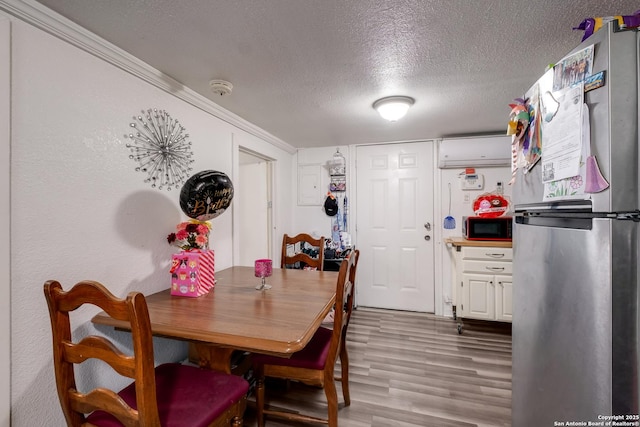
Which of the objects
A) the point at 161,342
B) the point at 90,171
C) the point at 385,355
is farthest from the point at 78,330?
the point at 385,355

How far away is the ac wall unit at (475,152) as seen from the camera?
295cm

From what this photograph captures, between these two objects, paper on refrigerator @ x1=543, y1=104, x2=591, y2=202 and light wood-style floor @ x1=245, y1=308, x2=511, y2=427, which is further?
light wood-style floor @ x1=245, y1=308, x2=511, y2=427

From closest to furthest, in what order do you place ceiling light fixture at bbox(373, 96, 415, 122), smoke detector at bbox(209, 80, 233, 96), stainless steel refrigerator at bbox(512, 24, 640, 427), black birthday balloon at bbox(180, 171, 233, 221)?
stainless steel refrigerator at bbox(512, 24, 640, 427)
black birthday balloon at bbox(180, 171, 233, 221)
smoke detector at bbox(209, 80, 233, 96)
ceiling light fixture at bbox(373, 96, 415, 122)

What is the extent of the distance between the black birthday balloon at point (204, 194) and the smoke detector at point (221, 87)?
0.63 metres

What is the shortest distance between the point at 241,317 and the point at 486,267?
2605 millimetres

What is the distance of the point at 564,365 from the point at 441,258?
2.53m

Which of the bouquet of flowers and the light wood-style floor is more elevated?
the bouquet of flowers

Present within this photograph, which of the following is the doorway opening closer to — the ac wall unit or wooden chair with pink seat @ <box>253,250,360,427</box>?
wooden chair with pink seat @ <box>253,250,360,427</box>

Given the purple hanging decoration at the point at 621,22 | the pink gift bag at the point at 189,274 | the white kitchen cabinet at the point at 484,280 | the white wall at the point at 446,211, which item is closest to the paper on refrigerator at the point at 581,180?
the purple hanging decoration at the point at 621,22

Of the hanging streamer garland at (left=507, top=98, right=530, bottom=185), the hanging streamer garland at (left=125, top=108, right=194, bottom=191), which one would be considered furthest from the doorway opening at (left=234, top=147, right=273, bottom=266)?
the hanging streamer garland at (left=507, top=98, right=530, bottom=185)

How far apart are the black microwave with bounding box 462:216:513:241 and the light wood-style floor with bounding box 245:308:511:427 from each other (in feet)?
3.33

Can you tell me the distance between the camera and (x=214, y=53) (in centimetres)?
145

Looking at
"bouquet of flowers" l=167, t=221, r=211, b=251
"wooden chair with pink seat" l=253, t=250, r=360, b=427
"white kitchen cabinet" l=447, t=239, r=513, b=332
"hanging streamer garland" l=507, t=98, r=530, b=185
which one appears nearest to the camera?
"hanging streamer garland" l=507, t=98, r=530, b=185

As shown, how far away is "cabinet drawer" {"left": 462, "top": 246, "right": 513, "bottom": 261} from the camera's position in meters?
2.71
